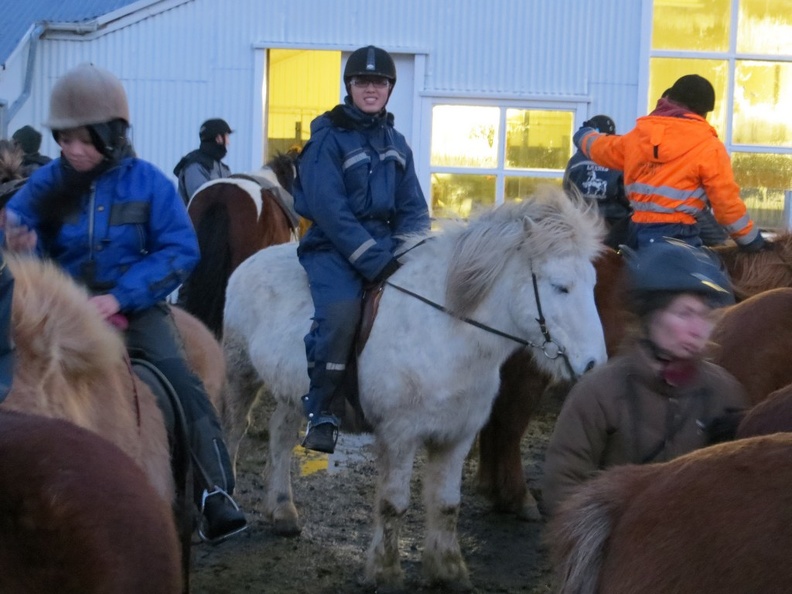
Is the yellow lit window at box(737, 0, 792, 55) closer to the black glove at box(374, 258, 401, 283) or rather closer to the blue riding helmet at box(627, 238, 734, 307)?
the black glove at box(374, 258, 401, 283)

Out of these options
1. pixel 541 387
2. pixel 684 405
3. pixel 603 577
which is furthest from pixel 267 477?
pixel 603 577

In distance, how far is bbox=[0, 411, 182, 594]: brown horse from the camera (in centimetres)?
200

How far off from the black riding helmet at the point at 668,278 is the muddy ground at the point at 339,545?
281cm

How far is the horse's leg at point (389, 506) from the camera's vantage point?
5.29m

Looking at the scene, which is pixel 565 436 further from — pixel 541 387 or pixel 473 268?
pixel 541 387

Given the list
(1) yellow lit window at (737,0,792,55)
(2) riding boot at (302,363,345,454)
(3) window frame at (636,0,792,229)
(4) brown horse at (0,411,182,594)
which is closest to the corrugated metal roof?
(3) window frame at (636,0,792,229)

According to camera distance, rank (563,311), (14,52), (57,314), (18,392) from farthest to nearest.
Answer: (14,52) → (563,311) → (57,314) → (18,392)

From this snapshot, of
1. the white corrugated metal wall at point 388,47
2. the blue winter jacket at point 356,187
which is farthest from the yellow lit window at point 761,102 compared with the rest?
the blue winter jacket at point 356,187

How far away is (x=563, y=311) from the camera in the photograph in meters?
5.09

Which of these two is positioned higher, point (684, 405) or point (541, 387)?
point (684, 405)

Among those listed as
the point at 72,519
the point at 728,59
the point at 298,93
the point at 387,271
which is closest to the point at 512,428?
the point at 387,271

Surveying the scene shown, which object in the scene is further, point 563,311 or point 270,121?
point 270,121

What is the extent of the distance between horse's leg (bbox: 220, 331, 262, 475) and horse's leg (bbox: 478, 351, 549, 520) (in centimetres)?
145

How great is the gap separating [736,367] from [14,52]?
10.9 m
